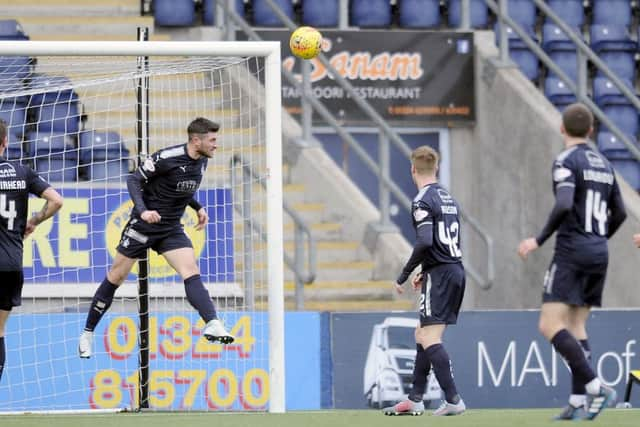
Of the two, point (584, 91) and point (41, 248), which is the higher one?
point (584, 91)

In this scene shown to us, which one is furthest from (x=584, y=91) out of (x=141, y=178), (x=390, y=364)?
(x=141, y=178)

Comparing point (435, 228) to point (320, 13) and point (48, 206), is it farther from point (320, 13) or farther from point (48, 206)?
point (320, 13)

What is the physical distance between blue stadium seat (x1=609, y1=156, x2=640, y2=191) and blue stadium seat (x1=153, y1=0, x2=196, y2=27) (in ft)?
15.6

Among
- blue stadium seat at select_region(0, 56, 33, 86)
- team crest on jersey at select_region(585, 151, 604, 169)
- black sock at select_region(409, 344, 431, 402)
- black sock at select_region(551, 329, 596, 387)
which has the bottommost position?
black sock at select_region(409, 344, 431, 402)

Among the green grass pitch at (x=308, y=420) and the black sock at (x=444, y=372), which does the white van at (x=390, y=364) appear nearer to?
the green grass pitch at (x=308, y=420)

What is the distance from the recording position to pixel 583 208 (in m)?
7.33

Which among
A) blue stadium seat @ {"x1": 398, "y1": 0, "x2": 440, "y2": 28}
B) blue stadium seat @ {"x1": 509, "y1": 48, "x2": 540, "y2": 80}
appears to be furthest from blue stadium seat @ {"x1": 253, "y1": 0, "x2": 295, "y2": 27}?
blue stadium seat @ {"x1": 509, "y1": 48, "x2": 540, "y2": 80}

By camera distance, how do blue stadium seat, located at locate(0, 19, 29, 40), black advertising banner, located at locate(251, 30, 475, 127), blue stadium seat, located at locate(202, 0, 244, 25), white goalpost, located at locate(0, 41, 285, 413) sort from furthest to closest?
black advertising banner, located at locate(251, 30, 475, 127), blue stadium seat, located at locate(202, 0, 244, 25), blue stadium seat, located at locate(0, 19, 29, 40), white goalpost, located at locate(0, 41, 285, 413)

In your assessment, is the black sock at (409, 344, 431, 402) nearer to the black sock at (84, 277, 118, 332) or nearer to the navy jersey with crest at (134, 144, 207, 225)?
the navy jersey with crest at (134, 144, 207, 225)

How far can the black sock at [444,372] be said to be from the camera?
8586mm

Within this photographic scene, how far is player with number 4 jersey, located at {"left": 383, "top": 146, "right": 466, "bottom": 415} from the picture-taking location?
28.2 feet

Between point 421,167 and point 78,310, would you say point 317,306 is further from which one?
point 421,167

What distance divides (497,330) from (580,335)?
4.63 m

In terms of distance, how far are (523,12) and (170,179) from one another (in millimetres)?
8403
